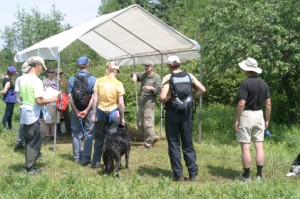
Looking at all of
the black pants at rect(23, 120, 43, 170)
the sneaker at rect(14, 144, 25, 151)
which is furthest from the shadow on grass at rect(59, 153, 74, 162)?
the black pants at rect(23, 120, 43, 170)

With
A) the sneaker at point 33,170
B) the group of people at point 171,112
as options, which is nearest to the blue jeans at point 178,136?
the group of people at point 171,112

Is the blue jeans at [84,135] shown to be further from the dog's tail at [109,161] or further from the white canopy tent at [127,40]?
the white canopy tent at [127,40]

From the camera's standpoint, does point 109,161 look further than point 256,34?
No

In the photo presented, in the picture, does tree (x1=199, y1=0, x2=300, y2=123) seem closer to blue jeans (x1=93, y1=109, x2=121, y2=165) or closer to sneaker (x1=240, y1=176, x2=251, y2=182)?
sneaker (x1=240, y1=176, x2=251, y2=182)

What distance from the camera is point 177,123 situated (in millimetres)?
5859

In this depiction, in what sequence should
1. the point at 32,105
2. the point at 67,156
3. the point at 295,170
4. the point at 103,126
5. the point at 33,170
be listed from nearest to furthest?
the point at 32,105
the point at 33,170
the point at 295,170
the point at 103,126
the point at 67,156

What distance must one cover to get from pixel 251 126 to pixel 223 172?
1.16m

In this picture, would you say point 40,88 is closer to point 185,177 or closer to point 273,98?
point 185,177

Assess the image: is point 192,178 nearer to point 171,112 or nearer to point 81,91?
point 171,112

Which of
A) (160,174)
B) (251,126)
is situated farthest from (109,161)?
(251,126)

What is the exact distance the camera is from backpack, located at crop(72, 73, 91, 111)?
6.77 metres

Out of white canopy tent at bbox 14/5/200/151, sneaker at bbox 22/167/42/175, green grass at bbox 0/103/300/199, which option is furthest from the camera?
white canopy tent at bbox 14/5/200/151

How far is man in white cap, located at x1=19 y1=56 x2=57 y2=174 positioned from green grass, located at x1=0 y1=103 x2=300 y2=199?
1.30ft

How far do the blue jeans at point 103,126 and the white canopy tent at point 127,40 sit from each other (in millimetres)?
1573
